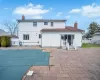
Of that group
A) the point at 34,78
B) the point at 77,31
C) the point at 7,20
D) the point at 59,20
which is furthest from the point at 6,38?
the point at 7,20

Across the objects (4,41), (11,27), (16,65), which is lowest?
(16,65)

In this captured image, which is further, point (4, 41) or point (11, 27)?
point (11, 27)

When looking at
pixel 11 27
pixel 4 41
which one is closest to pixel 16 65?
pixel 4 41

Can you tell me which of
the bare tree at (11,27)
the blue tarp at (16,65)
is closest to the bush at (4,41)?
the blue tarp at (16,65)

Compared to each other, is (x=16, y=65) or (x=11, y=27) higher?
(x=11, y=27)

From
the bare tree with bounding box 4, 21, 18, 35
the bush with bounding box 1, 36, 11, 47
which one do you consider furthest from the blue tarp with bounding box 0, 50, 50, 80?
the bare tree with bounding box 4, 21, 18, 35

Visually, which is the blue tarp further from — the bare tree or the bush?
the bare tree

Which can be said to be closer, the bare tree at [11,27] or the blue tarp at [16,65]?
the blue tarp at [16,65]

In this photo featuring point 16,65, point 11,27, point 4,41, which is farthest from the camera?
point 11,27

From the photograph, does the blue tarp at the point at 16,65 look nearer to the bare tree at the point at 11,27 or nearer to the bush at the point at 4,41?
the bush at the point at 4,41

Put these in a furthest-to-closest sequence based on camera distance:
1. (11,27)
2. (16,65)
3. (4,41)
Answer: (11,27) < (4,41) < (16,65)

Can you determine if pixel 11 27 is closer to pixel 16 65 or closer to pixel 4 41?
pixel 4 41

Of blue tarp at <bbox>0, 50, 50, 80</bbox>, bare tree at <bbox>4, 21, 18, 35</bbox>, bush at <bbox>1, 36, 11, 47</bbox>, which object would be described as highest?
bare tree at <bbox>4, 21, 18, 35</bbox>

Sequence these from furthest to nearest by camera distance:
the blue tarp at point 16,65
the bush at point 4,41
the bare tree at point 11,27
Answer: the bare tree at point 11,27
the bush at point 4,41
the blue tarp at point 16,65
